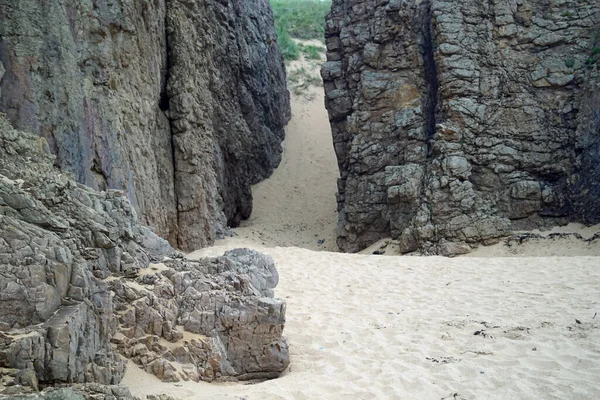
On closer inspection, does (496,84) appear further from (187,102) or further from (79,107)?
(79,107)

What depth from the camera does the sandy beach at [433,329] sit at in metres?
4.24

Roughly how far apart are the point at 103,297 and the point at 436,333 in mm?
3537

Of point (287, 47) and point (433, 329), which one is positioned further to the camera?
point (287, 47)

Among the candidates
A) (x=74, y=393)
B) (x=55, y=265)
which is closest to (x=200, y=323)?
(x=55, y=265)

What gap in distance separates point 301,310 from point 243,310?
1920mm

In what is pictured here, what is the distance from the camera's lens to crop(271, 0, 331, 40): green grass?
96.7ft

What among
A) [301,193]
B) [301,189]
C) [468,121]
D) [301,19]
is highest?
[301,19]

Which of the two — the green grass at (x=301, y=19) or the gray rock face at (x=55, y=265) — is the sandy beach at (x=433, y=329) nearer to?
the gray rock face at (x=55, y=265)

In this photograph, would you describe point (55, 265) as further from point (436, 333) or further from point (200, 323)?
point (436, 333)

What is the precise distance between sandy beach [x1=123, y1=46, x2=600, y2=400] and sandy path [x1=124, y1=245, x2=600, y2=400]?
1 centimetres

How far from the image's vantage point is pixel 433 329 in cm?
585

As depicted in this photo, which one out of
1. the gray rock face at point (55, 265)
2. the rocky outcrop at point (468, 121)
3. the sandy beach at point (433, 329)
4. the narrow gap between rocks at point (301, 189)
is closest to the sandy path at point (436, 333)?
the sandy beach at point (433, 329)

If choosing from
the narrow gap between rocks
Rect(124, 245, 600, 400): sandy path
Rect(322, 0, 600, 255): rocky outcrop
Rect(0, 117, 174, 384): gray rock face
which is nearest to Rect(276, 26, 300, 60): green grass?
the narrow gap between rocks

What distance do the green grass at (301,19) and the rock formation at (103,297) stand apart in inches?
1015
